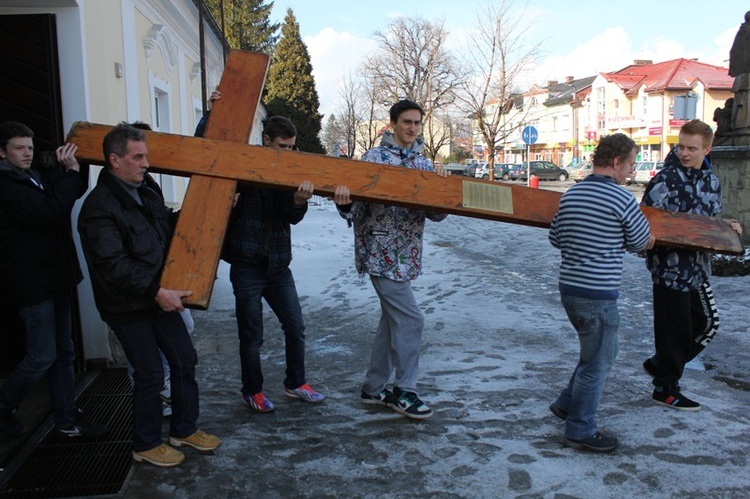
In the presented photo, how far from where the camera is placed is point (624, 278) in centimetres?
796

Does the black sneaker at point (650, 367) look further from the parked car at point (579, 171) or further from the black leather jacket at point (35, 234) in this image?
the parked car at point (579, 171)

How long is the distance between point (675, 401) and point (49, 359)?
365 cm

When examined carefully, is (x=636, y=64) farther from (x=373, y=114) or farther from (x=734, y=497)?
(x=734, y=497)

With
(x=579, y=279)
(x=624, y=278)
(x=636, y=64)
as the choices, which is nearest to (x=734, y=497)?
(x=579, y=279)

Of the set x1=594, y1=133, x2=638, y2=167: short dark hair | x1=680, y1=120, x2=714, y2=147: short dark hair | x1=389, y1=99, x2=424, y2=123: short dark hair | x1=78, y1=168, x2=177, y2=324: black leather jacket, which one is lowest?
x1=78, y1=168, x2=177, y2=324: black leather jacket

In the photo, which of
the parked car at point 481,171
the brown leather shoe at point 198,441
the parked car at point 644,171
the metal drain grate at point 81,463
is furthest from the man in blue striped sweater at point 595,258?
the parked car at point 481,171

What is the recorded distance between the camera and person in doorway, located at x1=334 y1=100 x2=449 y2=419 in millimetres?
3701

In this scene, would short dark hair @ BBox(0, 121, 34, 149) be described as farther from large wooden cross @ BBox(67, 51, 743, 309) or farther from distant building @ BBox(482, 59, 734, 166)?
distant building @ BBox(482, 59, 734, 166)

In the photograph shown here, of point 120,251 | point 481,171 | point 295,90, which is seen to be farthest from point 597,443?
point 481,171

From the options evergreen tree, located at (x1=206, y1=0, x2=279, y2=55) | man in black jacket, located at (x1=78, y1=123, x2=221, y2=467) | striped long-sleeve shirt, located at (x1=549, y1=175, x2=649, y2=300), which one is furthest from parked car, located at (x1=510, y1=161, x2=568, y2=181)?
man in black jacket, located at (x1=78, y1=123, x2=221, y2=467)

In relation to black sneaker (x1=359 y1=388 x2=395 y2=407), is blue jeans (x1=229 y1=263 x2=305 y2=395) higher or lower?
higher

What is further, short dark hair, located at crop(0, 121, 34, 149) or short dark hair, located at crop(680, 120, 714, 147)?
short dark hair, located at crop(680, 120, 714, 147)

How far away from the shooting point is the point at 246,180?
128 inches

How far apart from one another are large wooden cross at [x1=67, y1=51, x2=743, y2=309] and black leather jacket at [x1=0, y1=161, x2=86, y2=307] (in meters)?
0.25
